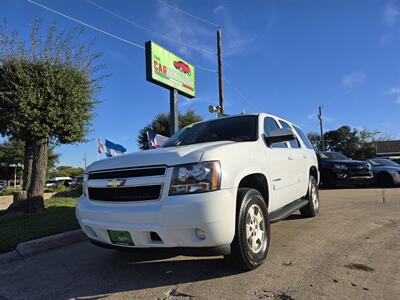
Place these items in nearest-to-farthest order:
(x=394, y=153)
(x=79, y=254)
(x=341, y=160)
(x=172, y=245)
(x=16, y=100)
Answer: (x=172, y=245)
(x=79, y=254)
(x=16, y=100)
(x=341, y=160)
(x=394, y=153)

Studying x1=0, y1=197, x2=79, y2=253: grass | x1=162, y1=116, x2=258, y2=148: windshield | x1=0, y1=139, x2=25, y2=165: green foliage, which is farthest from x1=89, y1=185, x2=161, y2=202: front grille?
x1=0, y1=139, x2=25, y2=165: green foliage

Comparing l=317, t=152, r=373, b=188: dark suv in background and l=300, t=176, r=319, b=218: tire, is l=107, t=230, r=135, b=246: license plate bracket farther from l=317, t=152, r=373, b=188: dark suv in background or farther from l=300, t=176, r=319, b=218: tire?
l=317, t=152, r=373, b=188: dark suv in background

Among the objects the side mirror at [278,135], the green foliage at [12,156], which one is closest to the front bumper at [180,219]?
the side mirror at [278,135]

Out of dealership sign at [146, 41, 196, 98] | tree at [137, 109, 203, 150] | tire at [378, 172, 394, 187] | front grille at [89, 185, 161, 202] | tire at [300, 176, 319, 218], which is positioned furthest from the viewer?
tree at [137, 109, 203, 150]

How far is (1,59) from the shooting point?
902 centimetres

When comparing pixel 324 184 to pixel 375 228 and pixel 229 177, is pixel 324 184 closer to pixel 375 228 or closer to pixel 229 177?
pixel 375 228

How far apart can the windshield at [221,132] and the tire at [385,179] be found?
1198cm

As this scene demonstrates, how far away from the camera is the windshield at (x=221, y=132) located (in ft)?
15.9

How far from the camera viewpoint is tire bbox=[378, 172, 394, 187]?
582 inches

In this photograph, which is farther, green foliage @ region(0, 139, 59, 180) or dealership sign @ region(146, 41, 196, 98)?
green foliage @ region(0, 139, 59, 180)

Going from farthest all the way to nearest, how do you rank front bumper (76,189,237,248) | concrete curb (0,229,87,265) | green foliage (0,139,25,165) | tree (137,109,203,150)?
green foliage (0,139,25,165) < tree (137,109,203,150) < concrete curb (0,229,87,265) < front bumper (76,189,237,248)

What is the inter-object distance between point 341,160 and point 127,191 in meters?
13.4

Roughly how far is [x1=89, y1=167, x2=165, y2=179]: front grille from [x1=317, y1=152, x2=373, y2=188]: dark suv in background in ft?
41.5

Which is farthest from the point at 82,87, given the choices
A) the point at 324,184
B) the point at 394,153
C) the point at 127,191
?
the point at 394,153
